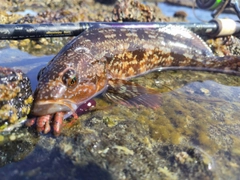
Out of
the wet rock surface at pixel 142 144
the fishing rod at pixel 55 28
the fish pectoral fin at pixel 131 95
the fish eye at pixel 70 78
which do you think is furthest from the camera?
the fishing rod at pixel 55 28

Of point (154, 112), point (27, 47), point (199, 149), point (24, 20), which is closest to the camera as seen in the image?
point (199, 149)

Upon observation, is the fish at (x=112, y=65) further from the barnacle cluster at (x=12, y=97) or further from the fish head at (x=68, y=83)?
the barnacle cluster at (x=12, y=97)

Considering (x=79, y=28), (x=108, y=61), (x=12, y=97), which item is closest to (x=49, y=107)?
(x=12, y=97)

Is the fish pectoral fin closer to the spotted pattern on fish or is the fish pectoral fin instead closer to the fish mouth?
the spotted pattern on fish

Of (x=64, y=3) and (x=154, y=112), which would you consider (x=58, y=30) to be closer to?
(x=154, y=112)

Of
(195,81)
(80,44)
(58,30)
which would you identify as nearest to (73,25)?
(58,30)

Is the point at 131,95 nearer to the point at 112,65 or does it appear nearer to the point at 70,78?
the point at 112,65

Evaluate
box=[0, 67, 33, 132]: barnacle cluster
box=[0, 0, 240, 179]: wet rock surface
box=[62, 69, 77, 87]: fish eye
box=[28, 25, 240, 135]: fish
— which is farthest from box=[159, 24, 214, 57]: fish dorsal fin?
box=[0, 67, 33, 132]: barnacle cluster

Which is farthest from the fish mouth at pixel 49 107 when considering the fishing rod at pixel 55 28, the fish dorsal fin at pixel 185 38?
the fish dorsal fin at pixel 185 38
